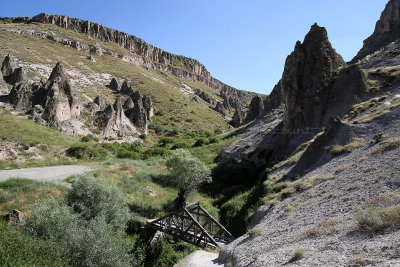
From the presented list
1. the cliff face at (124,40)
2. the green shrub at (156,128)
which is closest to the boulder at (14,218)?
the green shrub at (156,128)

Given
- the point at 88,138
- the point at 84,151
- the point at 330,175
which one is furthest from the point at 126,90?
the point at 330,175

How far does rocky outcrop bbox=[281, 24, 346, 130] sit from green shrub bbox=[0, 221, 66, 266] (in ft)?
70.5

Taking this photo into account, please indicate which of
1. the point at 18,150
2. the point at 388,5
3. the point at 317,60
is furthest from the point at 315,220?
the point at 388,5

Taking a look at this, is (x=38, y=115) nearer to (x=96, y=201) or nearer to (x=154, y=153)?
(x=154, y=153)

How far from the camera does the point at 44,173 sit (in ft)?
77.9

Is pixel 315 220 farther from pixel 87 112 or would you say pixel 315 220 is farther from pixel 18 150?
pixel 87 112

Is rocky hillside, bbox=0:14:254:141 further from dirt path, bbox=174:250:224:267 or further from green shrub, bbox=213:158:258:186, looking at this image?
dirt path, bbox=174:250:224:267

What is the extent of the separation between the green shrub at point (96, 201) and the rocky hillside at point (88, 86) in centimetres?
2364

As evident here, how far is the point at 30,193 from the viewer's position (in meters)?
18.8

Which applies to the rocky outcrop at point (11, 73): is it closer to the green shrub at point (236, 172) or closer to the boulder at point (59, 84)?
the boulder at point (59, 84)

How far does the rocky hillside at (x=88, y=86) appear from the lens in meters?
39.3

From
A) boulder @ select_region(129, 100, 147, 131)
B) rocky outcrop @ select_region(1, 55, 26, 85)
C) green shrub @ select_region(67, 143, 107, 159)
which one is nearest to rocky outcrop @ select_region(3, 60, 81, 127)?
rocky outcrop @ select_region(1, 55, 26, 85)

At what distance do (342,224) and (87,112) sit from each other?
4518 cm

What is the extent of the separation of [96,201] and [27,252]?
706cm
